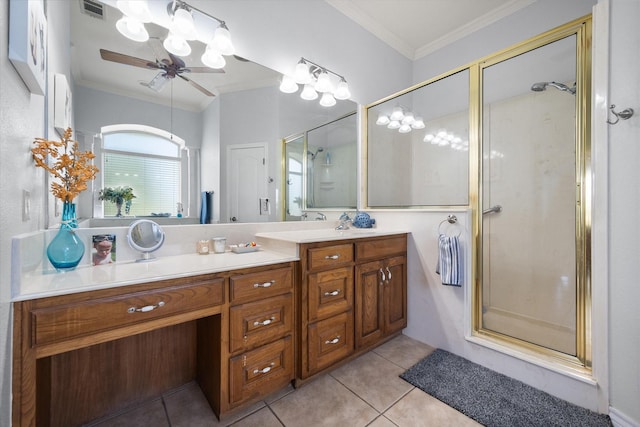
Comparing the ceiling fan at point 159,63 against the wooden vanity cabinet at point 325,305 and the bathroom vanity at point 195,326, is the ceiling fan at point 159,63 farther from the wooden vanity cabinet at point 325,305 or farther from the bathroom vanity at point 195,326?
the wooden vanity cabinet at point 325,305

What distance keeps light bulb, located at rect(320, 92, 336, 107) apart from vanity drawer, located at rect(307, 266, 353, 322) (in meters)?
1.50

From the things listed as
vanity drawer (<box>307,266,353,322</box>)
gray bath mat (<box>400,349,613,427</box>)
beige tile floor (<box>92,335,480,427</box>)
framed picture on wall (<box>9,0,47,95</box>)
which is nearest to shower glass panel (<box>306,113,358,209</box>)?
vanity drawer (<box>307,266,353,322</box>)

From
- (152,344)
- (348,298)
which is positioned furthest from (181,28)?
(348,298)

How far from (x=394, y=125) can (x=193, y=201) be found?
2040mm

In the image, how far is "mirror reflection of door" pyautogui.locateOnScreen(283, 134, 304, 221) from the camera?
2104 millimetres

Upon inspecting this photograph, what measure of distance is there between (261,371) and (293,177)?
1394 millimetres

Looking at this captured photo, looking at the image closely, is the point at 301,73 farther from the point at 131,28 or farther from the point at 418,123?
the point at 418,123

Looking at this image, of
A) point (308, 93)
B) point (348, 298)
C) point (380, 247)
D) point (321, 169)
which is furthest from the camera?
point (321, 169)

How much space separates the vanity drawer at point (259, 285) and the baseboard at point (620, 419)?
5.68ft

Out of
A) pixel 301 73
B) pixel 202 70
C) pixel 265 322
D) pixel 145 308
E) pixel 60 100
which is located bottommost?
pixel 265 322

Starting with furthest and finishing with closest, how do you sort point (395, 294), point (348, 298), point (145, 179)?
point (395, 294) → point (348, 298) → point (145, 179)

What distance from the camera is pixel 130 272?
112cm

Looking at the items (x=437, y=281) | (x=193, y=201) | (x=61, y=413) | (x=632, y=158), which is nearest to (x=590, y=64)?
(x=632, y=158)

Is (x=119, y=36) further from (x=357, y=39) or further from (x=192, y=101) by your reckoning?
(x=357, y=39)
